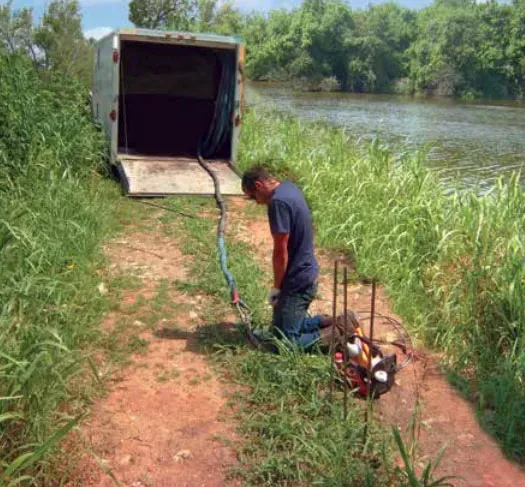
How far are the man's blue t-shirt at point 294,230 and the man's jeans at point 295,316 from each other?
0.05 meters

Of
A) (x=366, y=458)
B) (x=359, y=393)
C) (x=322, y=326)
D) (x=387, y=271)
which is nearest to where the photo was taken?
(x=366, y=458)

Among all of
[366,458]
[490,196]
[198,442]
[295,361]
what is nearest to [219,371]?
[295,361]

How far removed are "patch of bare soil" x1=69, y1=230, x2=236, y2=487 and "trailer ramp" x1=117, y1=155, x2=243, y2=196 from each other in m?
4.03

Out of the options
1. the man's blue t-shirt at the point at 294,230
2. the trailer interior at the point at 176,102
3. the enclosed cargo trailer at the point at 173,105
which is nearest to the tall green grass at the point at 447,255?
the man's blue t-shirt at the point at 294,230

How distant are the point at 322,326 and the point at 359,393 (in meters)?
0.59

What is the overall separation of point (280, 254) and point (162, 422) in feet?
4.07

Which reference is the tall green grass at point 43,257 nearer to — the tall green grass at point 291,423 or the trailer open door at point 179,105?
the tall green grass at point 291,423

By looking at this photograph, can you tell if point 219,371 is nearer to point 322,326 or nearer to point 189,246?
point 322,326

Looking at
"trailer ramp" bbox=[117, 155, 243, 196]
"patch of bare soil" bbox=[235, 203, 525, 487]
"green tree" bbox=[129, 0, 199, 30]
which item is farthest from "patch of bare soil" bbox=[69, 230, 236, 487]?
"green tree" bbox=[129, 0, 199, 30]

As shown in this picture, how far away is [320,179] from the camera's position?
883cm

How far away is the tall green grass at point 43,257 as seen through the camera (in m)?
3.02

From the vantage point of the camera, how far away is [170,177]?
9.18 metres

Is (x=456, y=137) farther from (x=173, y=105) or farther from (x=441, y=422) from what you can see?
(x=441, y=422)

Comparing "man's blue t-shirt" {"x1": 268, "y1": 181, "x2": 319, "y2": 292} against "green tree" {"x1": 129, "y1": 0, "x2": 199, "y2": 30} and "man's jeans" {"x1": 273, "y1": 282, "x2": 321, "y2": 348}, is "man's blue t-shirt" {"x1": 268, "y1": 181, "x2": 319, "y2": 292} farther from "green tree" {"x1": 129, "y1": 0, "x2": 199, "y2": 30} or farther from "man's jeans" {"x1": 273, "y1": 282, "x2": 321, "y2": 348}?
"green tree" {"x1": 129, "y1": 0, "x2": 199, "y2": 30}
